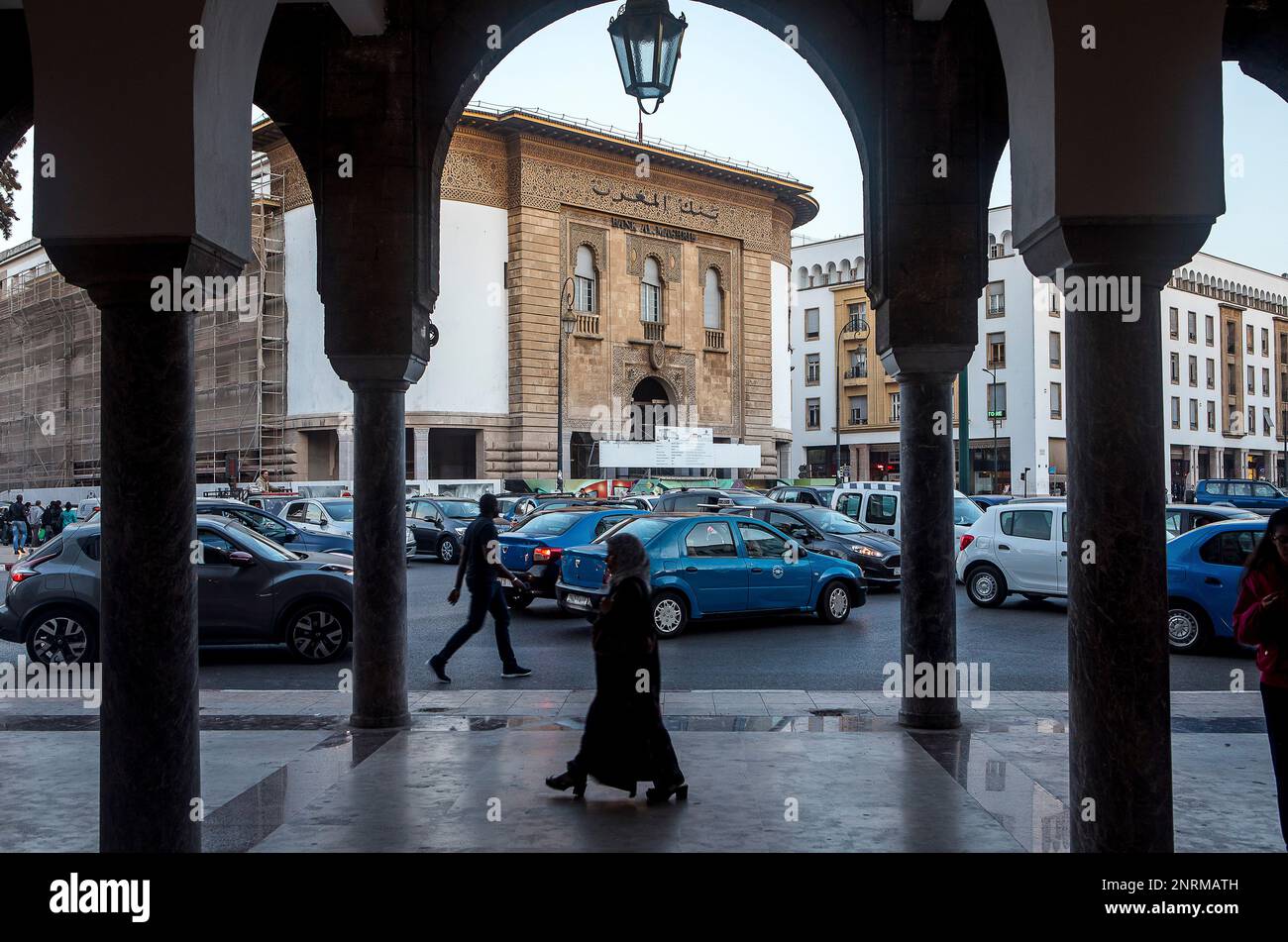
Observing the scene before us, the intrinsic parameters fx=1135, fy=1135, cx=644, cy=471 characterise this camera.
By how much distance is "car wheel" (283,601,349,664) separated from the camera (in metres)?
12.2

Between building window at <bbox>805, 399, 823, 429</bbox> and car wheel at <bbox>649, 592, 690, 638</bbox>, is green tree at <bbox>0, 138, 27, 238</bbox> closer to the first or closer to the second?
car wheel at <bbox>649, 592, 690, 638</bbox>

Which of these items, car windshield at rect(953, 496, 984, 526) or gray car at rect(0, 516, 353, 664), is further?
car windshield at rect(953, 496, 984, 526)

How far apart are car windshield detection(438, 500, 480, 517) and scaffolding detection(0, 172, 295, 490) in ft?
57.6

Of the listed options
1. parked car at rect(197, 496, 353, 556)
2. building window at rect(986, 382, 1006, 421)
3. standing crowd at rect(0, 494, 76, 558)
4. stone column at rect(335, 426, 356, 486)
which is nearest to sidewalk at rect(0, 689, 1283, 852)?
parked car at rect(197, 496, 353, 556)

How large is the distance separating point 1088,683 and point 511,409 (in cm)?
4070

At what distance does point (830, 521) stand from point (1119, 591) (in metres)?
15.1

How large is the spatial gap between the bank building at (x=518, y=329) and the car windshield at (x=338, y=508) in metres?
15.4

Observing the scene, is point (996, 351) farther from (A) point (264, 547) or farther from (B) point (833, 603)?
(A) point (264, 547)

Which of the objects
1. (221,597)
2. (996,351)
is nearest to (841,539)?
(221,597)

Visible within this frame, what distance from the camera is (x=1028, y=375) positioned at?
188 ft

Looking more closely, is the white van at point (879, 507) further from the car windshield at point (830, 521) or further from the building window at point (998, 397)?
the building window at point (998, 397)

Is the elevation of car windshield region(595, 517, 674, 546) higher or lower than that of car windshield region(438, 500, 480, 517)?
higher

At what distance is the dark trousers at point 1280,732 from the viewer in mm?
5109
